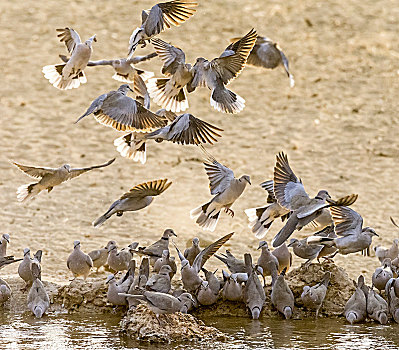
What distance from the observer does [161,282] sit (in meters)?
8.27

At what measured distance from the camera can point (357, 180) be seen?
13.9m

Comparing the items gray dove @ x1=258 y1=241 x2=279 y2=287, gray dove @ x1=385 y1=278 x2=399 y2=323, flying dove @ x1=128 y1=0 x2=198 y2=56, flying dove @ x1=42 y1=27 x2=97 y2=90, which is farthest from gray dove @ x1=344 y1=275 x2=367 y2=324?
flying dove @ x1=42 y1=27 x2=97 y2=90

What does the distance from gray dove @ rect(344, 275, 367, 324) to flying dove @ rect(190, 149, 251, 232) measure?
1.41 m

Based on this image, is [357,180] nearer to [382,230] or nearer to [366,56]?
[382,230]

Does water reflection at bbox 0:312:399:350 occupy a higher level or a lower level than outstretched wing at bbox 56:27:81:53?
lower

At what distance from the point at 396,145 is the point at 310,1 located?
638 cm

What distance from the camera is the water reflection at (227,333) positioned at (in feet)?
24.7

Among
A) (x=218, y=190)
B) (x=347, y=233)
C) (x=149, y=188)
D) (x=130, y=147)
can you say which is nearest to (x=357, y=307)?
(x=347, y=233)

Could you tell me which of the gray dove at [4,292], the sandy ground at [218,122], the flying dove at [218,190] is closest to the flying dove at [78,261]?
the sandy ground at [218,122]

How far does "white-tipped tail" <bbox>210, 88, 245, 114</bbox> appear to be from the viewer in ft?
29.0

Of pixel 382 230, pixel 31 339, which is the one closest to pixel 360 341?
pixel 31 339

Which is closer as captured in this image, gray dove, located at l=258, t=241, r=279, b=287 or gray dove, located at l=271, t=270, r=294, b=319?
gray dove, located at l=271, t=270, r=294, b=319

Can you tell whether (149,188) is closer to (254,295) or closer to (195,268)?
(195,268)

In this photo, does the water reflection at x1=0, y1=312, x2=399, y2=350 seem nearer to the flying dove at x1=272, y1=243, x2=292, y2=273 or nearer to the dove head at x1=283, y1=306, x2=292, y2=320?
the dove head at x1=283, y1=306, x2=292, y2=320
